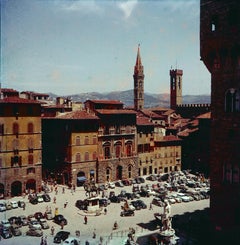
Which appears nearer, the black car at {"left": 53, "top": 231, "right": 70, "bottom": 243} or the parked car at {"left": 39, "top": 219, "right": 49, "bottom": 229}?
the black car at {"left": 53, "top": 231, "right": 70, "bottom": 243}

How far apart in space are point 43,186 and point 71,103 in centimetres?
1761

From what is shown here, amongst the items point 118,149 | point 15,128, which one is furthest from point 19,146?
point 118,149

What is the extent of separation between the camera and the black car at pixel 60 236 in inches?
1318

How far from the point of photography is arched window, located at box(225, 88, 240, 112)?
30.0 m

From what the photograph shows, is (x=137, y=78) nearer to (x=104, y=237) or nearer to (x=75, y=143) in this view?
(x=75, y=143)

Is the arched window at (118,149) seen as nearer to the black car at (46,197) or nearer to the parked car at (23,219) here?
the black car at (46,197)

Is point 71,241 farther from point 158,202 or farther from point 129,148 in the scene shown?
point 129,148

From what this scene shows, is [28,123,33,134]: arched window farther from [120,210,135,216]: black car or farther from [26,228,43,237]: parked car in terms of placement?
[26,228,43,237]: parked car

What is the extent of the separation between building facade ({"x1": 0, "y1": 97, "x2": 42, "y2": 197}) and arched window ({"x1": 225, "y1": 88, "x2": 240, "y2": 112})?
29.4 meters

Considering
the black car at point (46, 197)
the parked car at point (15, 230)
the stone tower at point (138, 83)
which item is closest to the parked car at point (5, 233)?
the parked car at point (15, 230)

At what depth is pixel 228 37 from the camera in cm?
2862

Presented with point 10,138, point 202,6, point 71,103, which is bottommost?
point 10,138

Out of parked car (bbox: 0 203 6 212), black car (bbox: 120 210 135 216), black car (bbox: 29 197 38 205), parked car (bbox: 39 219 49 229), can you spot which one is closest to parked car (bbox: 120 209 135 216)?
black car (bbox: 120 210 135 216)

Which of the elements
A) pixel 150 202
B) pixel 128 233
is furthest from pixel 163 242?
pixel 150 202
